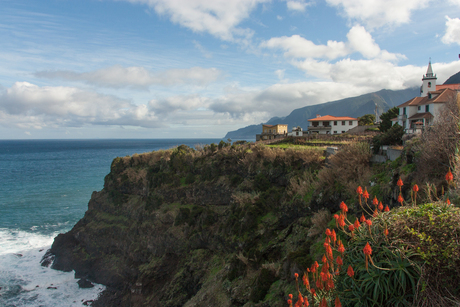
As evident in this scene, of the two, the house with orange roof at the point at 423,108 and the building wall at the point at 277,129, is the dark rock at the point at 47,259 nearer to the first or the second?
the building wall at the point at 277,129

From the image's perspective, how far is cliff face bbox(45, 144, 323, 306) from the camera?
15.1 m

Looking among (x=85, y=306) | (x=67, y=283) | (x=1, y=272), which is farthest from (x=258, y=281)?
(x=1, y=272)

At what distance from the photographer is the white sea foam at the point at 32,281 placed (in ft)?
73.7

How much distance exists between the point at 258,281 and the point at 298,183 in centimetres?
851

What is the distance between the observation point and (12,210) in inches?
1708

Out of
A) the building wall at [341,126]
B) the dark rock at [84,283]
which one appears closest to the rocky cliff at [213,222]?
the dark rock at [84,283]

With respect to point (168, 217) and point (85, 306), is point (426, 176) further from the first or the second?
point (85, 306)

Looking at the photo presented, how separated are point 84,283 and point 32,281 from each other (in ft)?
17.4

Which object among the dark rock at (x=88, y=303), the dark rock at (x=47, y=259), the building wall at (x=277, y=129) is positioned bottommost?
the dark rock at (x=88, y=303)

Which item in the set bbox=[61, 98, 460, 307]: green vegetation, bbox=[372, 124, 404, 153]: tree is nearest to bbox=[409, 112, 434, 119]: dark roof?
bbox=[61, 98, 460, 307]: green vegetation

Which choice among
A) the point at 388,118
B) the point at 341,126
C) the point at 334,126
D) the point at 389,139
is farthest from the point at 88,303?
the point at 388,118

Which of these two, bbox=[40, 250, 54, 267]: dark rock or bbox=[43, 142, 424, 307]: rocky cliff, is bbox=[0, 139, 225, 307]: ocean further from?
bbox=[43, 142, 424, 307]: rocky cliff

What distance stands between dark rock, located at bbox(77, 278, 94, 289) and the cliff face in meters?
0.67

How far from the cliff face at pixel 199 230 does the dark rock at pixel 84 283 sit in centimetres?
67
